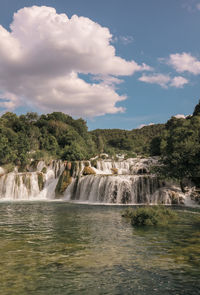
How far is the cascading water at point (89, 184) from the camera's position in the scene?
3503 centimetres

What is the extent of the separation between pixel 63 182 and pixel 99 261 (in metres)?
35.1

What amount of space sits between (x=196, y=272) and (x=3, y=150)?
5355 cm

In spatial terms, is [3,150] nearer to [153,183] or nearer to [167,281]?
[153,183]

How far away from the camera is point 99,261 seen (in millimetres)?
9531

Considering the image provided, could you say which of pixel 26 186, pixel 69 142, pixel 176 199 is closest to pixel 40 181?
pixel 26 186

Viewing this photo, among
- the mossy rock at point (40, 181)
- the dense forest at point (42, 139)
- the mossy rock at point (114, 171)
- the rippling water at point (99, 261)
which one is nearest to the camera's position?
the rippling water at point (99, 261)

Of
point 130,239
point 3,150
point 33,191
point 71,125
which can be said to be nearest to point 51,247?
point 130,239

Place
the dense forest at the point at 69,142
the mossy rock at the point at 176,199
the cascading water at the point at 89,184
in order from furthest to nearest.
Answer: the cascading water at the point at 89,184 → the mossy rock at the point at 176,199 → the dense forest at the point at 69,142

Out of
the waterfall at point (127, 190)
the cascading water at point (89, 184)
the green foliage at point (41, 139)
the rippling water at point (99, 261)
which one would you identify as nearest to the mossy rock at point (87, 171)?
the cascading water at point (89, 184)

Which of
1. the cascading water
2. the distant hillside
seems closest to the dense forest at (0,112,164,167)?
the cascading water

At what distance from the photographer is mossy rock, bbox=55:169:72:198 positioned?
43688 mm

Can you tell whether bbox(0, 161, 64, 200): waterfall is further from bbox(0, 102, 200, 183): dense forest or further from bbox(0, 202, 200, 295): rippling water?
bbox(0, 202, 200, 295): rippling water

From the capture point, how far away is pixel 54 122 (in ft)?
265

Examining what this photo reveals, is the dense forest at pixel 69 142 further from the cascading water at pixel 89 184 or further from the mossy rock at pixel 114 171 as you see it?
the mossy rock at pixel 114 171
